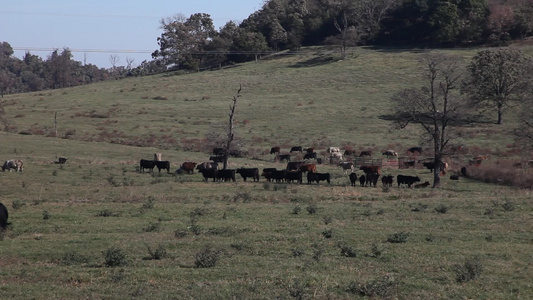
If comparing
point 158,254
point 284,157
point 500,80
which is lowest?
point 158,254

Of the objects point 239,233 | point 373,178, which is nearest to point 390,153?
point 373,178

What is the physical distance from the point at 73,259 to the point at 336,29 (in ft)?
365

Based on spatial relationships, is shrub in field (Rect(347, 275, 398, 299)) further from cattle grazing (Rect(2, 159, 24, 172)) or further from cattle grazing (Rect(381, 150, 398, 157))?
cattle grazing (Rect(381, 150, 398, 157))

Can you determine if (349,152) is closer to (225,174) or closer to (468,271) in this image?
(225,174)

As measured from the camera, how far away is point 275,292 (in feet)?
36.2

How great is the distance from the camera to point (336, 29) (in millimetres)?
120625

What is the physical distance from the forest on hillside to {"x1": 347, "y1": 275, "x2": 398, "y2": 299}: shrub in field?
9431 centimetres

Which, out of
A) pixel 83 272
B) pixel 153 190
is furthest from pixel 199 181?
pixel 83 272

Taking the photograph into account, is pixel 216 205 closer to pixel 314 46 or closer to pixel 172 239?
pixel 172 239

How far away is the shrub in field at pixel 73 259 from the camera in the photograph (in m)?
13.7

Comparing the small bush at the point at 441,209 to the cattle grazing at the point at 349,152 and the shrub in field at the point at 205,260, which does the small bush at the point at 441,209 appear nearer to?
the shrub in field at the point at 205,260

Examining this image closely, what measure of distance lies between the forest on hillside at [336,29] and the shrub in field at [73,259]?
3691 inches

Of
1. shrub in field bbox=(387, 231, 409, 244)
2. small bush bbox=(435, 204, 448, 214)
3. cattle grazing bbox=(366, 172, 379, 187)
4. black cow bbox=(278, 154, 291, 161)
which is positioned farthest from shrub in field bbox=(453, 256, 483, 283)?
black cow bbox=(278, 154, 291, 161)

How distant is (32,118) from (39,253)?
57.4 m
